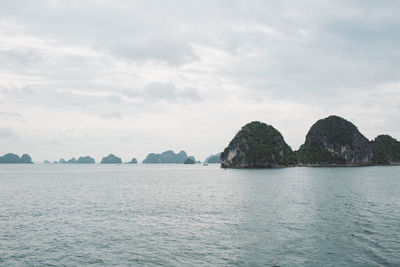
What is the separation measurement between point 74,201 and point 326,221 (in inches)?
2020

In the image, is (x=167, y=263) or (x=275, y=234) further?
(x=275, y=234)

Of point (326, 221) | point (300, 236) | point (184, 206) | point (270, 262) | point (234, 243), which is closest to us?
point (270, 262)

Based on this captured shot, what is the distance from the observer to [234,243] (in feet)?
102

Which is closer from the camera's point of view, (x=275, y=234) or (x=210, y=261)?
(x=210, y=261)

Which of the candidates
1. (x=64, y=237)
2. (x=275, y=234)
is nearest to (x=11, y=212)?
(x=64, y=237)

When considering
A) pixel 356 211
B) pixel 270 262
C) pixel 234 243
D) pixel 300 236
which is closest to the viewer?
pixel 270 262

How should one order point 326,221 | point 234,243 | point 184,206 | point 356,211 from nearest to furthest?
1. point 234,243
2. point 326,221
3. point 356,211
4. point 184,206

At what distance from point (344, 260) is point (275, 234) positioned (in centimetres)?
950

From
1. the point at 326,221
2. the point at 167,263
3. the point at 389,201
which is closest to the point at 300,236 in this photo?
the point at 326,221

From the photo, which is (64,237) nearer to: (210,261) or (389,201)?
(210,261)

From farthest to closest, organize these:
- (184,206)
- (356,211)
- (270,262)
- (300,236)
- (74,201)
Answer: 1. (74,201)
2. (184,206)
3. (356,211)
4. (300,236)
5. (270,262)

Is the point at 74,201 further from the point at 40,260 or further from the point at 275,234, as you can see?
the point at 275,234

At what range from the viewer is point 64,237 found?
113 ft

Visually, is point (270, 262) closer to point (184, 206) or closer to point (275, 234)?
point (275, 234)
